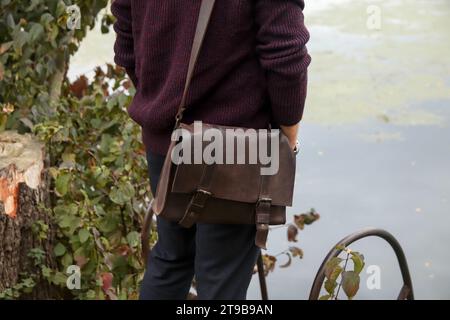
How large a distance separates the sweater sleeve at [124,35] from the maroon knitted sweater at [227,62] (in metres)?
0.08

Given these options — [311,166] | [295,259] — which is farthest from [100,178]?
[311,166]

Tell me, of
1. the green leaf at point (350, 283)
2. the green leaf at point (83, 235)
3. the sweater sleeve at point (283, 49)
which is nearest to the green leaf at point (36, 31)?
the green leaf at point (83, 235)

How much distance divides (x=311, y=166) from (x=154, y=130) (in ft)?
9.65

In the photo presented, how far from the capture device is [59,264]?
2.85m

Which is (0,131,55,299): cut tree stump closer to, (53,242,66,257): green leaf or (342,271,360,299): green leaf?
(53,242,66,257): green leaf

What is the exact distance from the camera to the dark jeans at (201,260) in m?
2.02

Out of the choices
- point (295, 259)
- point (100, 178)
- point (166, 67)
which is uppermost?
point (166, 67)

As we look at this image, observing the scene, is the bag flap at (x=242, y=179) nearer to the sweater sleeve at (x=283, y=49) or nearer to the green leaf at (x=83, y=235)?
Result: the sweater sleeve at (x=283, y=49)

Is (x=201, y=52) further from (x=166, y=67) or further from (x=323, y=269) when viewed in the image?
(x=323, y=269)

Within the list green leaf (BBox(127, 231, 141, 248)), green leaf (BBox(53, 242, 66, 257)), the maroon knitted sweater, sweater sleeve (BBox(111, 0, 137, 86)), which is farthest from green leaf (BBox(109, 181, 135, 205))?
the maroon knitted sweater

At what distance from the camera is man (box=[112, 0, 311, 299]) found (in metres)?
1.83

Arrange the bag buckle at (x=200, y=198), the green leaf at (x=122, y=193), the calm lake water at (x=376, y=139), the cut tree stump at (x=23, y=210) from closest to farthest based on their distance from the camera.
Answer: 1. the bag buckle at (x=200, y=198)
2. the cut tree stump at (x=23, y=210)
3. the green leaf at (x=122, y=193)
4. the calm lake water at (x=376, y=139)

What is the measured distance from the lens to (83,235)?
2756 mm

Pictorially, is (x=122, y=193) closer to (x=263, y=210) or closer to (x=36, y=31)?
(x=36, y=31)
